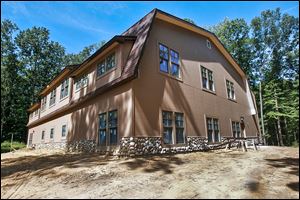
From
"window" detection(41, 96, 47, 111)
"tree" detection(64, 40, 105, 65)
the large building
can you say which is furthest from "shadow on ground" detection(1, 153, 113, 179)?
"tree" detection(64, 40, 105, 65)

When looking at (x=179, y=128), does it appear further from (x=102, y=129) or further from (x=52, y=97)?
(x=52, y=97)

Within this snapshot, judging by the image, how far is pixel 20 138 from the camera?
35875mm

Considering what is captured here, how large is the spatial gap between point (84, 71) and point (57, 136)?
22.7ft

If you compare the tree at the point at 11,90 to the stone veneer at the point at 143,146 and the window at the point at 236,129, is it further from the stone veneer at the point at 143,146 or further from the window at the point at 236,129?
the window at the point at 236,129

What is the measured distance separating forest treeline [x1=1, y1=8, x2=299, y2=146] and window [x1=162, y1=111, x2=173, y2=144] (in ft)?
78.6

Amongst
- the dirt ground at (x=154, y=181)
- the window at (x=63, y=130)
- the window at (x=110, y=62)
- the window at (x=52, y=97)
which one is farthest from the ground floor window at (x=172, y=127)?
the window at (x=52, y=97)

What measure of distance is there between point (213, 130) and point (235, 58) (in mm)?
24726

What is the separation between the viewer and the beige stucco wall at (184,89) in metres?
10.6

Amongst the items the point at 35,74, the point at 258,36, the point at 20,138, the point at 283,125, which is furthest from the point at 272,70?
the point at 20,138

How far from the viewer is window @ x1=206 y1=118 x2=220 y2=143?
571 inches

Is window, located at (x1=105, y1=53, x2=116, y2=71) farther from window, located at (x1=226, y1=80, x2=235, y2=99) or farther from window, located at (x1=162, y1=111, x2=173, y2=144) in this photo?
window, located at (x1=226, y1=80, x2=235, y2=99)

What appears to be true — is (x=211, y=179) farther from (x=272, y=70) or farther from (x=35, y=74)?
(x=35, y=74)

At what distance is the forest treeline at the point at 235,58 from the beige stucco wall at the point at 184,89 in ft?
54.1

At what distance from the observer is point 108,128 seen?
1131 centimetres
